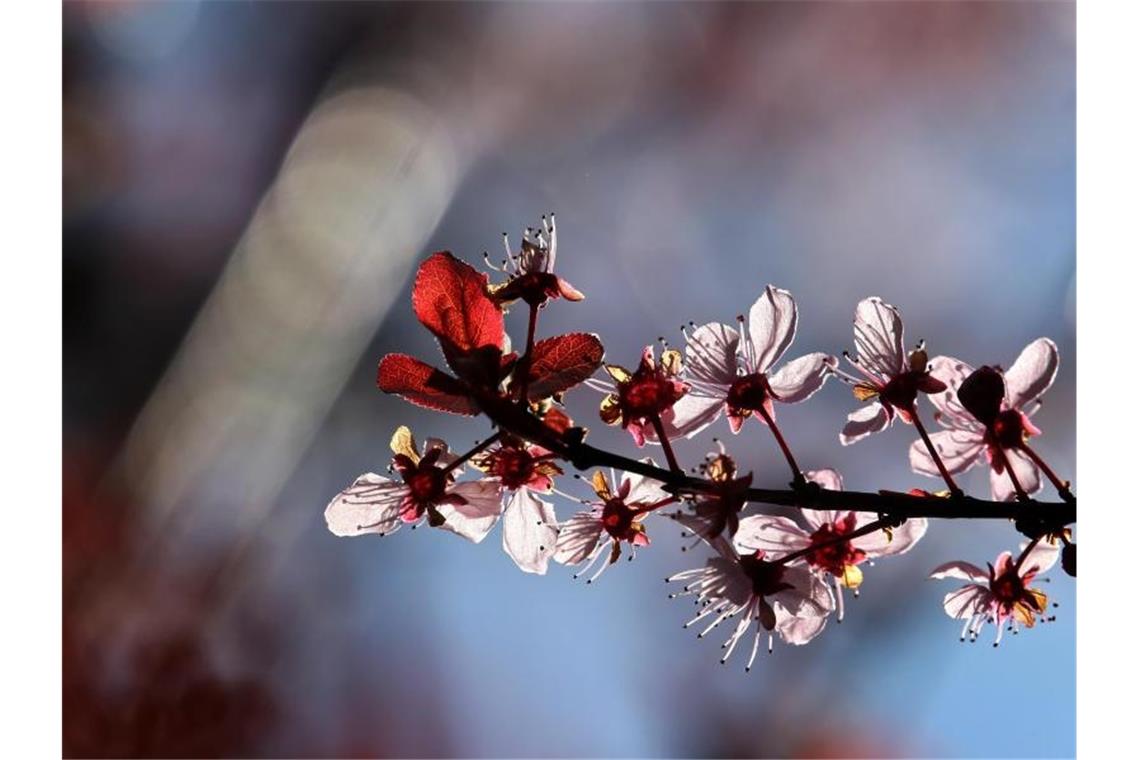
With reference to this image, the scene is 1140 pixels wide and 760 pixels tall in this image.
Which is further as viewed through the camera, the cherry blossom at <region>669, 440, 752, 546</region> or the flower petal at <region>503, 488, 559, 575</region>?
the flower petal at <region>503, 488, 559, 575</region>

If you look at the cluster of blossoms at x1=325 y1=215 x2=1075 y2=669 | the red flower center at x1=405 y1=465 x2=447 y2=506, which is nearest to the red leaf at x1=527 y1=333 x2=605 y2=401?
the cluster of blossoms at x1=325 y1=215 x2=1075 y2=669

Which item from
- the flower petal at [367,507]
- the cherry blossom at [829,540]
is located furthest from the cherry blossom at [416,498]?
the cherry blossom at [829,540]

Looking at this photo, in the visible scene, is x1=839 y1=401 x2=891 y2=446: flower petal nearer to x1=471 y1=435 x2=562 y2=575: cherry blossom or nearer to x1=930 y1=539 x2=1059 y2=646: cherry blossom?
x1=930 y1=539 x2=1059 y2=646: cherry blossom

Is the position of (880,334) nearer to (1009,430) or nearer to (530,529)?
(1009,430)

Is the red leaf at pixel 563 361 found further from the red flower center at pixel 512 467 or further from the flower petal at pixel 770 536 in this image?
the flower petal at pixel 770 536

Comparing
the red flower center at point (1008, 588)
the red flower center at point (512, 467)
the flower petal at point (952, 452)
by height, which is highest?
the flower petal at point (952, 452)
